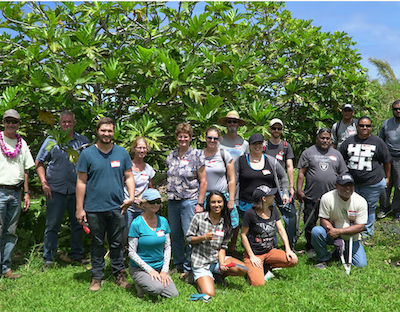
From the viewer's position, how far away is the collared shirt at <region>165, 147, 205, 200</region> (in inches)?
186

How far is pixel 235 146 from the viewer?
17.6ft

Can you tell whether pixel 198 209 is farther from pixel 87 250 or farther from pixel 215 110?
pixel 87 250

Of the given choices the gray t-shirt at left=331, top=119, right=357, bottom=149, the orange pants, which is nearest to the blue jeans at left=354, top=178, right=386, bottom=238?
the gray t-shirt at left=331, top=119, right=357, bottom=149

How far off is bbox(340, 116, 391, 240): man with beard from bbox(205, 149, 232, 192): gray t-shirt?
86.1 inches

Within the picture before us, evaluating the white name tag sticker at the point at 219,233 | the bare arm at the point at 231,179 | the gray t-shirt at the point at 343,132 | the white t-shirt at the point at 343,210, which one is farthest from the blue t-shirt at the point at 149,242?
the gray t-shirt at the point at 343,132

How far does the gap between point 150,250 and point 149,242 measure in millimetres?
112

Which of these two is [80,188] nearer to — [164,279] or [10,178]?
[10,178]

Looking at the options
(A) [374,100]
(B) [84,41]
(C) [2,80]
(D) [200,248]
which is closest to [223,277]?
(D) [200,248]

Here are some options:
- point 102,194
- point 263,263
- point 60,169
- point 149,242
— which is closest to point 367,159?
point 263,263

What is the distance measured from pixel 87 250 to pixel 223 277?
259 centimetres

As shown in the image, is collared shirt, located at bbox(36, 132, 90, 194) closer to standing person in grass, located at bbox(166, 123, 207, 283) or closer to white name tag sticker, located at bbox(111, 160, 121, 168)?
white name tag sticker, located at bbox(111, 160, 121, 168)

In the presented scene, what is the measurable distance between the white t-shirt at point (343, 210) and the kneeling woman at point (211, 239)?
139 cm

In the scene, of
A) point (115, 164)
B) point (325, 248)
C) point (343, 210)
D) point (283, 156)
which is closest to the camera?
point (115, 164)

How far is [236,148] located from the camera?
536cm
